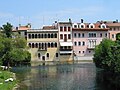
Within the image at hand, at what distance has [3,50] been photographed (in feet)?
261

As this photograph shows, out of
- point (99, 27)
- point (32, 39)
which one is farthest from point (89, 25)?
point (32, 39)

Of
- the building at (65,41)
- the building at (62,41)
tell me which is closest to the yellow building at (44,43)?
the building at (62,41)

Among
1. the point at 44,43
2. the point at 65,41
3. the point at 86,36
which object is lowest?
the point at 44,43

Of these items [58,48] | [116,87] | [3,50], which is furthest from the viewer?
[58,48]

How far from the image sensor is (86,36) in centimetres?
11538

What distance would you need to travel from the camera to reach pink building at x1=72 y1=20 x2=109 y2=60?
114 meters

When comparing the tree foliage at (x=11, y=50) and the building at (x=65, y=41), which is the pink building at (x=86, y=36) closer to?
the building at (x=65, y=41)

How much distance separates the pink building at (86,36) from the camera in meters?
114

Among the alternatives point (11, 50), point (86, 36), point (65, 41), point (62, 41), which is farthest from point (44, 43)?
point (11, 50)

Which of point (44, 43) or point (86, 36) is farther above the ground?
point (86, 36)

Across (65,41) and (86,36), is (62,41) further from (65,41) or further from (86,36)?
(86,36)

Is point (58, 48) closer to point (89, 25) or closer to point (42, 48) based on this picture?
point (42, 48)

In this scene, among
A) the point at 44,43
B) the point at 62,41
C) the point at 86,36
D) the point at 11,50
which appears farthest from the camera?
the point at 86,36

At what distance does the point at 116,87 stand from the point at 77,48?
67.6 meters
